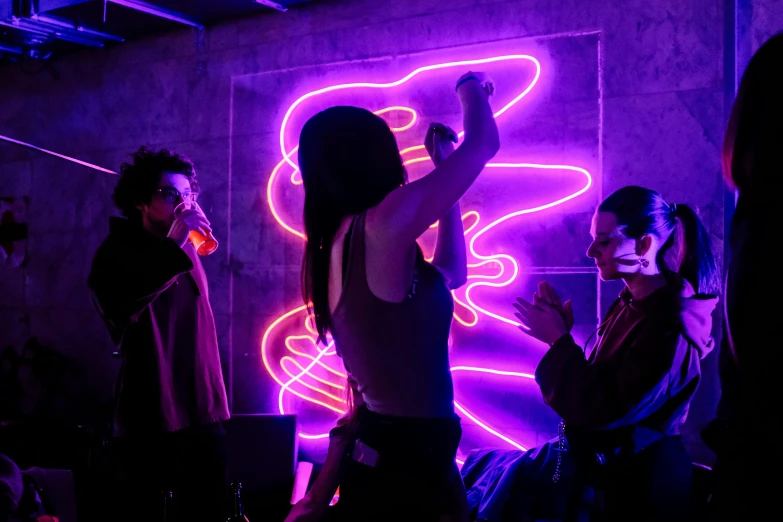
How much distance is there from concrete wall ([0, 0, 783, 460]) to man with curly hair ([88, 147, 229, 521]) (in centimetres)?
177

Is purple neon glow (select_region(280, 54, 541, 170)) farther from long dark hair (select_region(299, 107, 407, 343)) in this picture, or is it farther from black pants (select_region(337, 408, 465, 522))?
black pants (select_region(337, 408, 465, 522))

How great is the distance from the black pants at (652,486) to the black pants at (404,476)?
96 centimetres

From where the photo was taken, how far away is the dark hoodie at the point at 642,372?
2.17m

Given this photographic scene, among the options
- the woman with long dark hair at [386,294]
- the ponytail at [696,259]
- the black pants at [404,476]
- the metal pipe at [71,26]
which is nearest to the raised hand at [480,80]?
the woman with long dark hair at [386,294]

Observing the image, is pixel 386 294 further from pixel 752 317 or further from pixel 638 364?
pixel 638 364

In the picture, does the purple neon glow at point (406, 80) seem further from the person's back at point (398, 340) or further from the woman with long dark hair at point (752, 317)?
the woman with long dark hair at point (752, 317)

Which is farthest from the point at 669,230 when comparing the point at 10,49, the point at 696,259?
the point at 10,49

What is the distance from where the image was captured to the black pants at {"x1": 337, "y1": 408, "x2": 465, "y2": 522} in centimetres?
142

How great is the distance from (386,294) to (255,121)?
11.7 ft

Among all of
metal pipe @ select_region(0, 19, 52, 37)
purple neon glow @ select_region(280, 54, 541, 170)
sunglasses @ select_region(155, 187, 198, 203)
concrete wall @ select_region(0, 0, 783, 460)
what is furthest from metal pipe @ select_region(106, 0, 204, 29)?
sunglasses @ select_region(155, 187, 198, 203)

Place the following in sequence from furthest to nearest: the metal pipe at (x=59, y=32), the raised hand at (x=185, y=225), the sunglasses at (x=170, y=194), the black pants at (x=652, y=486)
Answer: the metal pipe at (x=59, y=32), the sunglasses at (x=170, y=194), the raised hand at (x=185, y=225), the black pants at (x=652, y=486)

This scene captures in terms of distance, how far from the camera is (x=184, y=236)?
2.78 m

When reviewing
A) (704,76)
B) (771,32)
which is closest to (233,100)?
(704,76)

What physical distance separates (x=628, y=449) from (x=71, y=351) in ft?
15.9
